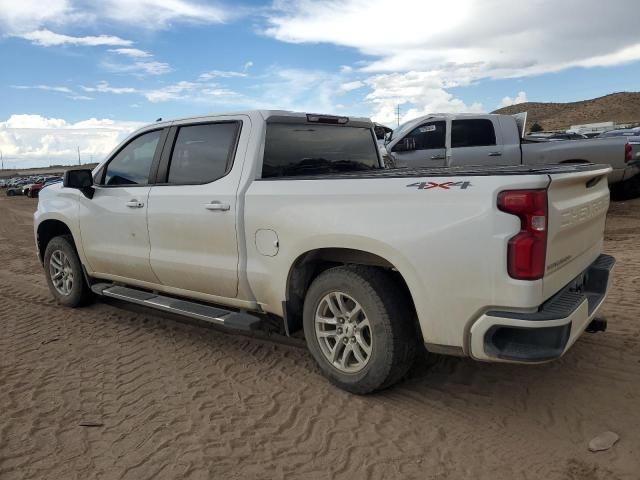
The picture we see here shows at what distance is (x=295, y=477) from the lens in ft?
9.25

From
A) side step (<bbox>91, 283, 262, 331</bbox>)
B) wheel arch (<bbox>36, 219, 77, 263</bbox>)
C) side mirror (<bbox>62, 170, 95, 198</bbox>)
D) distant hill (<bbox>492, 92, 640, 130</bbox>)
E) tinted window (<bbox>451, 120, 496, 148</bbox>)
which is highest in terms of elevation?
distant hill (<bbox>492, 92, 640, 130</bbox>)

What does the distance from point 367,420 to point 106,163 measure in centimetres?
361

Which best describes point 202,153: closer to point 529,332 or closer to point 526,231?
point 526,231

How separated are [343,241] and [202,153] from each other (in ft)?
5.47

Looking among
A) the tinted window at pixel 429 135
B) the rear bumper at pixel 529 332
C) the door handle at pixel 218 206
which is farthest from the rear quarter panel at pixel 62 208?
the tinted window at pixel 429 135

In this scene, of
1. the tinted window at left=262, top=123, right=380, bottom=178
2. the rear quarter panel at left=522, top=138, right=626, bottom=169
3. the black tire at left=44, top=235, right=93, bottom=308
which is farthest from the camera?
the rear quarter panel at left=522, top=138, right=626, bottom=169

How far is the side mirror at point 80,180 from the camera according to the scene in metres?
5.10

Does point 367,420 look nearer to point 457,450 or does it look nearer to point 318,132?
point 457,450

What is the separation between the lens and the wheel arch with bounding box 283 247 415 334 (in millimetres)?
3492

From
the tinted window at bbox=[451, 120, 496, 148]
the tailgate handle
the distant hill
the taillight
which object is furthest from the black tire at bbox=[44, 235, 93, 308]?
the distant hill

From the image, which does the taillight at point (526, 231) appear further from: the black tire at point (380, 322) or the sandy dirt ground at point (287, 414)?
the sandy dirt ground at point (287, 414)

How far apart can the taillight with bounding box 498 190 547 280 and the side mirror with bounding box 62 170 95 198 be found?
Result: 13.0ft

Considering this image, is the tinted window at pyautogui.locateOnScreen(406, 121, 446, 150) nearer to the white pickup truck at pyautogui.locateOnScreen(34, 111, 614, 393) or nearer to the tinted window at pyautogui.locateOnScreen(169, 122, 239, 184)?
the white pickup truck at pyautogui.locateOnScreen(34, 111, 614, 393)

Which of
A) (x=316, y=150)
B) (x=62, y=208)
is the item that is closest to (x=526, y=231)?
(x=316, y=150)
